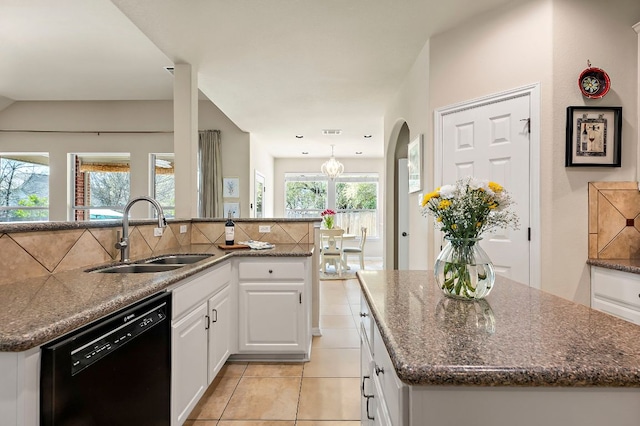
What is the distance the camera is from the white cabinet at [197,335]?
5.24 ft

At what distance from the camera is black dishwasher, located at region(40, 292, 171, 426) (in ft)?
2.96

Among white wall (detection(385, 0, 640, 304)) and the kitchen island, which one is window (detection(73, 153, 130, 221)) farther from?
the kitchen island

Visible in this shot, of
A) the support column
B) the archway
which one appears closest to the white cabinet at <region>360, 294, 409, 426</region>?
the support column

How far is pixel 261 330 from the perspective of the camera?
8.39 feet

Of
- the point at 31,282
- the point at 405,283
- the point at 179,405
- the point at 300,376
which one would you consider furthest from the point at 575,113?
the point at 31,282

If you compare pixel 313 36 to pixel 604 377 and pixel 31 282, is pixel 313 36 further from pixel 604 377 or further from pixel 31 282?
pixel 604 377

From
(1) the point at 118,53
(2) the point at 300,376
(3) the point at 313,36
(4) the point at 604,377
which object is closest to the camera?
(4) the point at 604,377

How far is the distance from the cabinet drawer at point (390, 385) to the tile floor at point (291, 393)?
1.10 metres

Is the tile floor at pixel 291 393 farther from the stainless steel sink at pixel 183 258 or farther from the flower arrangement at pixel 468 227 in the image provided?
the flower arrangement at pixel 468 227

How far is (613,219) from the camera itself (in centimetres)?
224

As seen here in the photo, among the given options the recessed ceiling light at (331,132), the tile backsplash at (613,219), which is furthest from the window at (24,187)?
the tile backsplash at (613,219)

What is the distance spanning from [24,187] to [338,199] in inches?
242

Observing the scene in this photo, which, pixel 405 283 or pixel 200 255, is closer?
pixel 405 283

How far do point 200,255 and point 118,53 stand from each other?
107 inches
